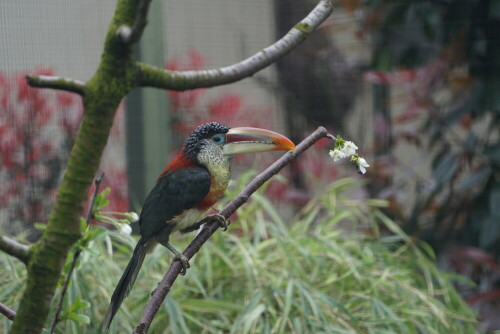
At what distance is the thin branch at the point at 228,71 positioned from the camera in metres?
0.57

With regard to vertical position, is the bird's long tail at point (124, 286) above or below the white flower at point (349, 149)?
below

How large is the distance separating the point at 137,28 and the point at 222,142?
0.53 meters

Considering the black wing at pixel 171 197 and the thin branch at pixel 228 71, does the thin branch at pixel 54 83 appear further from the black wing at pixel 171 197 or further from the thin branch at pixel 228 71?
→ the black wing at pixel 171 197

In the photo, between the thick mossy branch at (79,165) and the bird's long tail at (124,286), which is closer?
the thick mossy branch at (79,165)

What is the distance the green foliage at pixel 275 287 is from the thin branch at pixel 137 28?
87 cm

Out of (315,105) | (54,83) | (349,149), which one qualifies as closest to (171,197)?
(349,149)

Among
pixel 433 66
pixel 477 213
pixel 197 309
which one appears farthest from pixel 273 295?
pixel 433 66

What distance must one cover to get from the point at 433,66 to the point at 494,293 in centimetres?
77

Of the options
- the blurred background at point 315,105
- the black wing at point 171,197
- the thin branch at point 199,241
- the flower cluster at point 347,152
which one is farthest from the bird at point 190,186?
the blurred background at point 315,105

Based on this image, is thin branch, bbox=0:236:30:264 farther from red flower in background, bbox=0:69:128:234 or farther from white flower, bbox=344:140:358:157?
red flower in background, bbox=0:69:128:234

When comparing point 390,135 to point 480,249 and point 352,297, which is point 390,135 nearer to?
point 480,249

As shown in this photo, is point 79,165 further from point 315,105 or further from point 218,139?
point 315,105

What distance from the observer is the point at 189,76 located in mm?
588

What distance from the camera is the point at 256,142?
0.93 m
